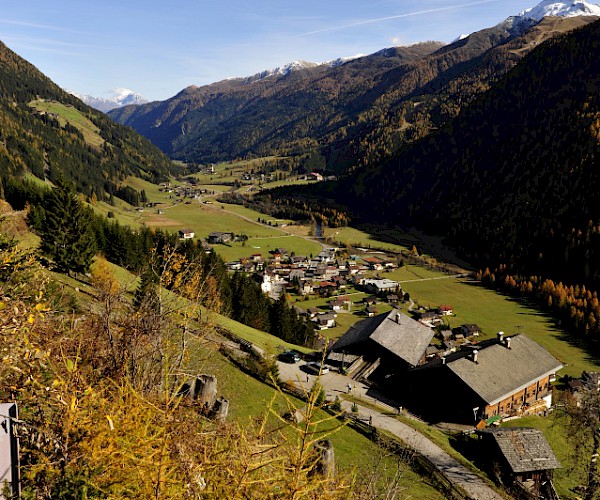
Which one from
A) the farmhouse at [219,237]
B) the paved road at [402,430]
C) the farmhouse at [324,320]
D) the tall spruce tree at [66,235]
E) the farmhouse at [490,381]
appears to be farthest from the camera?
the farmhouse at [219,237]

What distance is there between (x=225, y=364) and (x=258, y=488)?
30.0m

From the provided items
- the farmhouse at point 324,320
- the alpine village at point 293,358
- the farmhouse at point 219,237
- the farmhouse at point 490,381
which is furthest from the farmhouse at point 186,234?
the farmhouse at point 490,381

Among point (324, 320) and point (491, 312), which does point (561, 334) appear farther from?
point (324, 320)

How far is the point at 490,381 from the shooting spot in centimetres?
4738

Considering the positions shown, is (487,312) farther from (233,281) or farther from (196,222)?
(196,222)

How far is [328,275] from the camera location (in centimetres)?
13238

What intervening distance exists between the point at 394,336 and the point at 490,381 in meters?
13.3

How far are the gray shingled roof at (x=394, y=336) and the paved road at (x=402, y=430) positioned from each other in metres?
6.76

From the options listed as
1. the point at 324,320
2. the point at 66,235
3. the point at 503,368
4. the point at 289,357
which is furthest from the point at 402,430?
the point at 324,320

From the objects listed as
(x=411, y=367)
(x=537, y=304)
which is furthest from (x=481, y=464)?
(x=537, y=304)

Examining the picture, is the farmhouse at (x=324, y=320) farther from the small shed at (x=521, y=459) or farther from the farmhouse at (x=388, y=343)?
the small shed at (x=521, y=459)

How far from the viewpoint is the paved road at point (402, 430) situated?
96.4 ft

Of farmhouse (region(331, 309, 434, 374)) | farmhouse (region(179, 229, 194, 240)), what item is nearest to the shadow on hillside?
farmhouse (region(331, 309, 434, 374))

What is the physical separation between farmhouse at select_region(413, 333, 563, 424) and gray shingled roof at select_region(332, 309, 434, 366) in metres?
4.17
